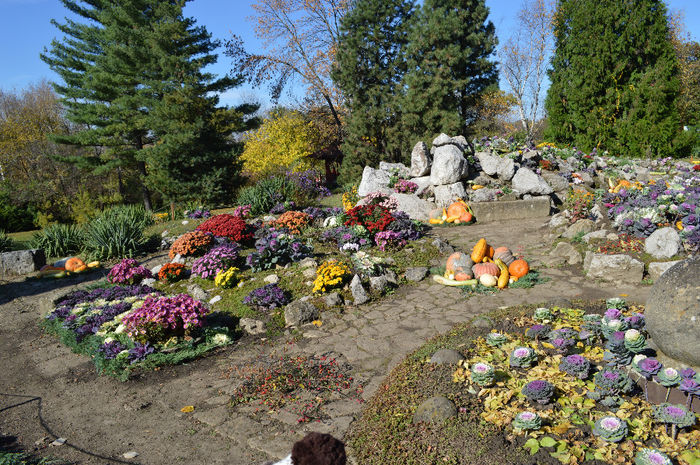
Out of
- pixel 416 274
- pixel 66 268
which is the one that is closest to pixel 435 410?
pixel 416 274

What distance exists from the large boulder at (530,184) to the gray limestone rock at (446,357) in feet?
27.7

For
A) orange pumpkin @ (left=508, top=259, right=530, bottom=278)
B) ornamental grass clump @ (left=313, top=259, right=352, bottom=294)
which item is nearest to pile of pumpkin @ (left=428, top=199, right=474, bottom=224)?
orange pumpkin @ (left=508, top=259, right=530, bottom=278)

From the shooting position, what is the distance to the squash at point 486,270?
21.7 feet

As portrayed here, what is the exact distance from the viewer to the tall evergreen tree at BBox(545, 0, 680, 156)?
14.8 m

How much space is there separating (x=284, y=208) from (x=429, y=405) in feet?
29.8

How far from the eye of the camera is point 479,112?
78.4 ft

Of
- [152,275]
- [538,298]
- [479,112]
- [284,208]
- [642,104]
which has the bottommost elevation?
[538,298]

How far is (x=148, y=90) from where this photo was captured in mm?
18125

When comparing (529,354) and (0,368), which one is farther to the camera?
(0,368)

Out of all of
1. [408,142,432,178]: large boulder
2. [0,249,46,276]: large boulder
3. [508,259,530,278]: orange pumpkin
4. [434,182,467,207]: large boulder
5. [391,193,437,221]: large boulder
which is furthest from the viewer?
[408,142,432,178]: large boulder

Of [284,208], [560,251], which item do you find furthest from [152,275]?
[560,251]

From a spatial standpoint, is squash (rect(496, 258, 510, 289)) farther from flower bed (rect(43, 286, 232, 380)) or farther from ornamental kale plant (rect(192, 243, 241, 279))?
ornamental kale plant (rect(192, 243, 241, 279))

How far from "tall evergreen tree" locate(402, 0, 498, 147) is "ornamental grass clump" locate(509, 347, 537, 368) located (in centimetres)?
1636

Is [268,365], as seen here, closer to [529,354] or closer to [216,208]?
[529,354]
